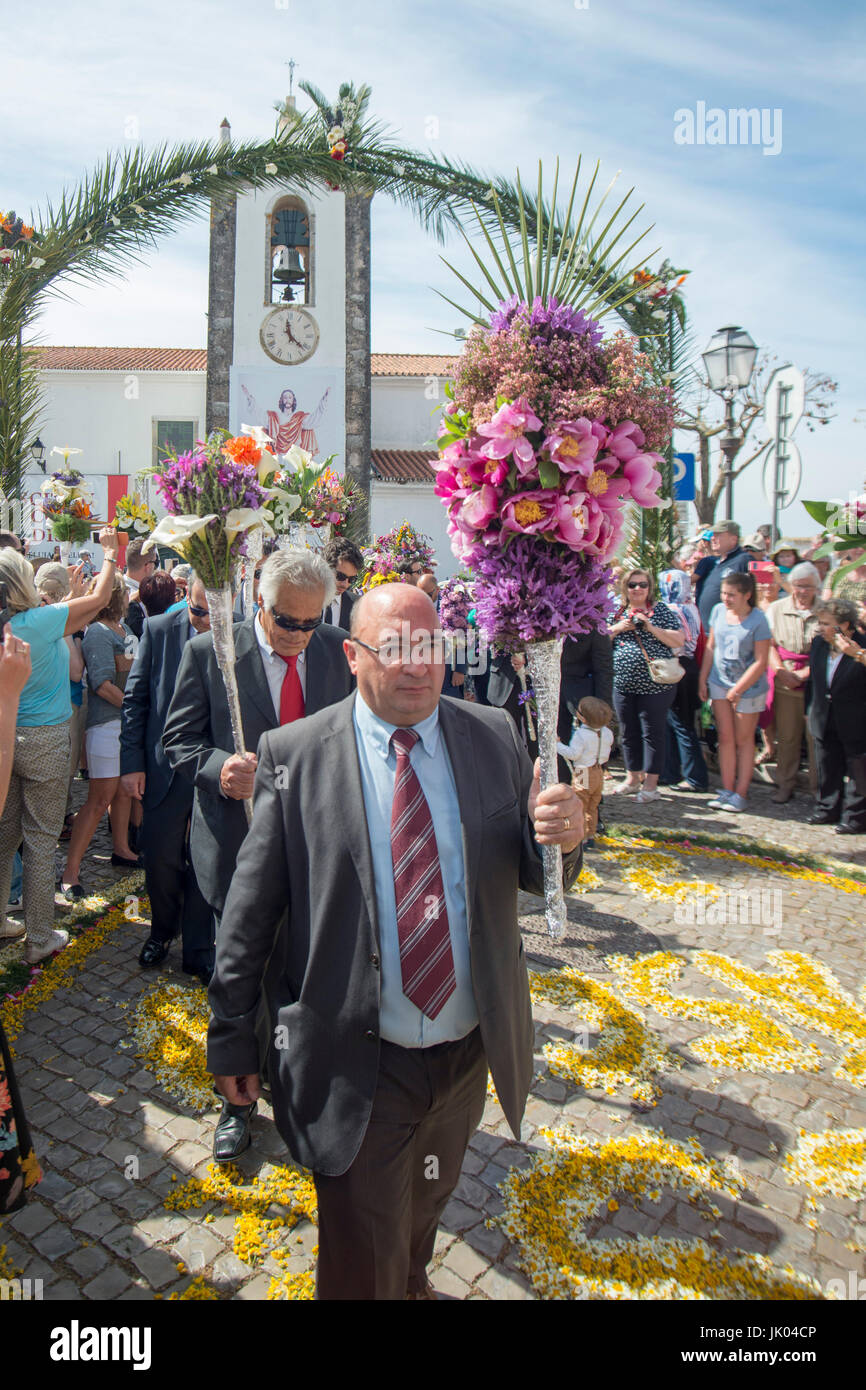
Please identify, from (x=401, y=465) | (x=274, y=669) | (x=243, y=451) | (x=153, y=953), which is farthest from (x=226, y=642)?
(x=401, y=465)

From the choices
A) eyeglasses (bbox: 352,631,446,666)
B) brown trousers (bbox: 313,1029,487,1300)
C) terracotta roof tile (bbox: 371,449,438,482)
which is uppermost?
Result: terracotta roof tile (bbox: 371,449,438,482)

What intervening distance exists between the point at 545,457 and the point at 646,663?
6505mm

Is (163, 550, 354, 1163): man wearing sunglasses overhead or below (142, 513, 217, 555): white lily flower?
below

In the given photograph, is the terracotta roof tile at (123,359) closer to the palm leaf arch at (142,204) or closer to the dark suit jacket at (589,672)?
the palm leaf arch at (142,204)

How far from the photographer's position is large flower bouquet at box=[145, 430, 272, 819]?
3.30 meters

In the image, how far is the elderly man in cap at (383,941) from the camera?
87.5 inches

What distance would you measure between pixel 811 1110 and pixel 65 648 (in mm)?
4628

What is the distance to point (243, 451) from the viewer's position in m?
3.56

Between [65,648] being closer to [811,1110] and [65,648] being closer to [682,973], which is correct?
[682,973]

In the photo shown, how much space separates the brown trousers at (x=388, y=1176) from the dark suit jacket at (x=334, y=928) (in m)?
0.09

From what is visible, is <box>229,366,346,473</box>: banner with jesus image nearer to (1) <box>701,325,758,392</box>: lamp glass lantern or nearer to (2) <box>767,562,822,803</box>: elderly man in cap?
(1) <box>701,325,758,392</box>: lamp glass lantern

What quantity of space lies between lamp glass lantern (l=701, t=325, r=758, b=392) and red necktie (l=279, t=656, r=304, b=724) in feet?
25.5

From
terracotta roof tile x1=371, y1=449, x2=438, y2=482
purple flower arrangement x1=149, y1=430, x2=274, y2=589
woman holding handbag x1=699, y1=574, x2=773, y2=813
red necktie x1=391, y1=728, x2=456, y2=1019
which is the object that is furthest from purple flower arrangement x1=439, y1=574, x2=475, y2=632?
terracotta roof tile x1=371, y1=449, x2=438, y2=482

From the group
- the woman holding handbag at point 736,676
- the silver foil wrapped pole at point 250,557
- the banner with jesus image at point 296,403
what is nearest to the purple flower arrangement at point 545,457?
the silver foil wrapped pole at point 250,557
